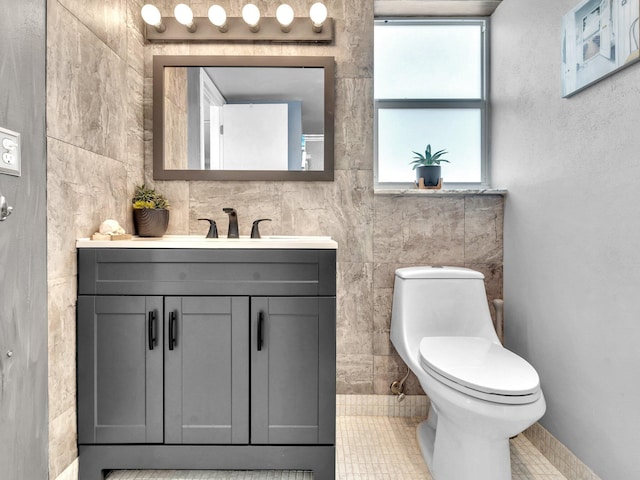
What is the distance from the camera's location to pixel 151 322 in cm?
154

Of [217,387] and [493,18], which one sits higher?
[493,18]

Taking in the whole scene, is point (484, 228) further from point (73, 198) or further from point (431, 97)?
point (73, 198)

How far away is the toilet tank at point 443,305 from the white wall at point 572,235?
0.22 meters

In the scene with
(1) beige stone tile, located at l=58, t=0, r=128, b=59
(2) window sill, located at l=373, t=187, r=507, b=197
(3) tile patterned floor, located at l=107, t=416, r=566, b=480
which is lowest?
(3) tile patterned floor, located at l=107, t=416, r=566, b=480

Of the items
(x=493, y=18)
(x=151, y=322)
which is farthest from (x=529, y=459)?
(x=493, y=18)

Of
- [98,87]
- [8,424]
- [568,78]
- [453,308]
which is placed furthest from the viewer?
[453,308]

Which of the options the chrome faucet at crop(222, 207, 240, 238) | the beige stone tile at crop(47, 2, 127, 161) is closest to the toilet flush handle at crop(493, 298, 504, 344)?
the chrome faucet at crop(222, 207, 240, 238)

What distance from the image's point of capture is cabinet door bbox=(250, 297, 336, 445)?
1.55 m

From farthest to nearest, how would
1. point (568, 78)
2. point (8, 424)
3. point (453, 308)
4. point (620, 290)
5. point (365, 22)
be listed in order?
point (365, 22) → point (453, 308) → point (568, 78) → point (620, 290) → point (8, 424)

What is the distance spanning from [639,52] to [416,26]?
1318 mm

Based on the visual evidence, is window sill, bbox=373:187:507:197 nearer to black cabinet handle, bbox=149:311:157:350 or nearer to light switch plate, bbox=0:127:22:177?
black cabinet handle, bbox=149:311:157:350

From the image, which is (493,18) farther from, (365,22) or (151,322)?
(151,322)

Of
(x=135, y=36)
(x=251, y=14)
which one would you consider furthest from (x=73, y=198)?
(x=251, y=14)

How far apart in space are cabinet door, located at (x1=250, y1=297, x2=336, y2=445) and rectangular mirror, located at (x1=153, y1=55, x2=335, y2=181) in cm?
87
